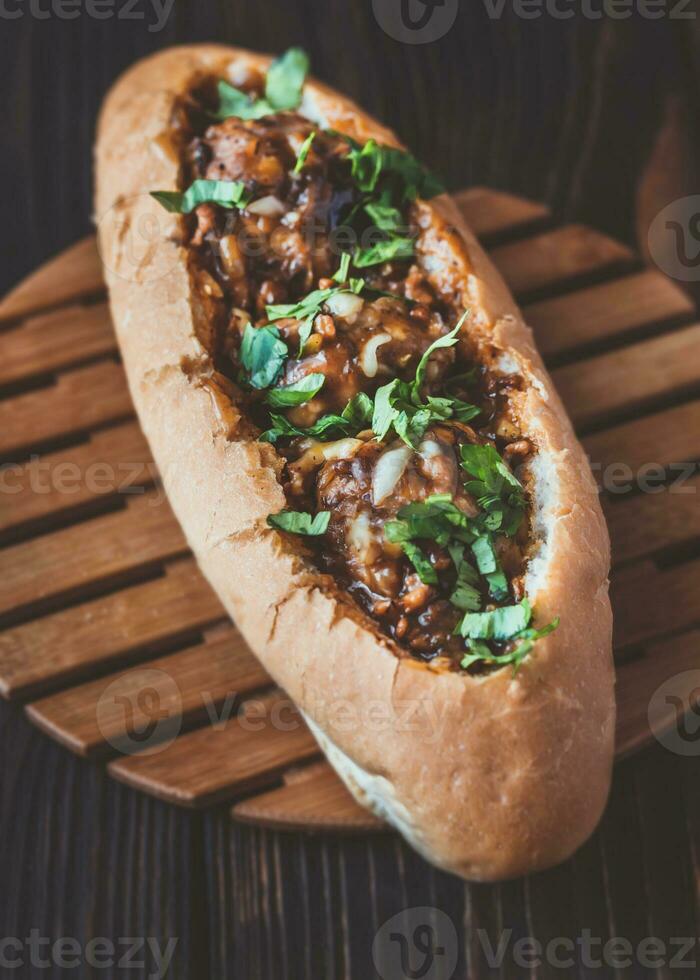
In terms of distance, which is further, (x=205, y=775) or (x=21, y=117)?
(x=21, y=117)

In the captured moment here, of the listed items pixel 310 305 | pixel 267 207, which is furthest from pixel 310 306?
pixel 267 207

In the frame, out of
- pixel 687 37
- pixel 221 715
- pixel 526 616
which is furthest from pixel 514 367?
pixel 687 37

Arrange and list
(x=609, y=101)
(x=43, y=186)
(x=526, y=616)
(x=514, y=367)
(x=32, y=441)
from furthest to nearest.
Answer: (x=609, y=101) < (x=43, y=186) < (x=32, y=441) < (x=514, y=367) < (x=526, y=616)

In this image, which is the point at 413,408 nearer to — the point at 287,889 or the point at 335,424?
the point at 335,424

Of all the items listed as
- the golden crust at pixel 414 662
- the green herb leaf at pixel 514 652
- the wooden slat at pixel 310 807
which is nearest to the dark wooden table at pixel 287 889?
the wooden slat at pixel 310 807

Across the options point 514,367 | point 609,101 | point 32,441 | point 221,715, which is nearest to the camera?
point 514,367

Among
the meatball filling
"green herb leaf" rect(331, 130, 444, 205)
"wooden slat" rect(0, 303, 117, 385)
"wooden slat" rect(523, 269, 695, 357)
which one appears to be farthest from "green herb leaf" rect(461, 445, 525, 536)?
"wooden slat" rect(0, 303, 117, 385)

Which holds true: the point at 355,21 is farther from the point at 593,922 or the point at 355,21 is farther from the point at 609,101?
the point at 593,922

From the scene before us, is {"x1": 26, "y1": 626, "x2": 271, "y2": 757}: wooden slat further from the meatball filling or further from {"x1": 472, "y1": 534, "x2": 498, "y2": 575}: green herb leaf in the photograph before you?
{"x1": 472, "y1": 534, "x2": 498, "y2": 575}: green herb leaf
